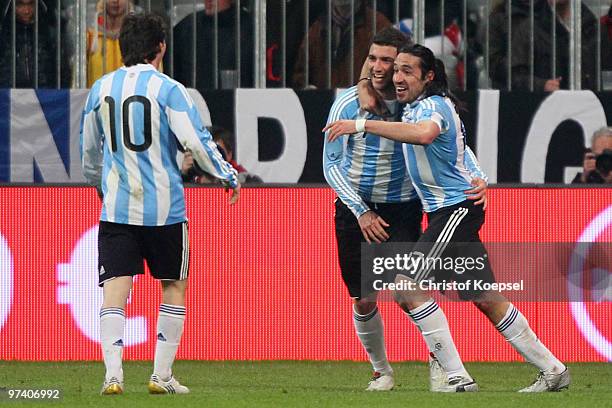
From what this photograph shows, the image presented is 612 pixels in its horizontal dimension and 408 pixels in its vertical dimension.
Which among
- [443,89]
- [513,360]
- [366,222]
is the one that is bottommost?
[513,360]

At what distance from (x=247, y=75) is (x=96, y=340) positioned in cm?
333

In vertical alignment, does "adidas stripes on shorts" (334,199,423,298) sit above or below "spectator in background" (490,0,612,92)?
below

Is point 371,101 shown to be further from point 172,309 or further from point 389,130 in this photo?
point 172,309

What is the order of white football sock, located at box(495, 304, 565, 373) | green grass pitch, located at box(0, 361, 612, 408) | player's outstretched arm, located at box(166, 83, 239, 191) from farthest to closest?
white football sock, located at box(495, 304, 565, 373)
player's outstretched arm, located at box(166, 83, 239, 191)
green grass pitch, located at box(0, 361, 612, 408)

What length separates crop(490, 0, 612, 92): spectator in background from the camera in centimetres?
1387

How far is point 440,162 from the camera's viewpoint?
8578 millimetres

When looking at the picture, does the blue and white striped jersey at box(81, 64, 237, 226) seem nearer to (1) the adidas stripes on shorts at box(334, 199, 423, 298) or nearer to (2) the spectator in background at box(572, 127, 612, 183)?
(1) the adidas stripes on shorts at box(334, 199, 423, 298)

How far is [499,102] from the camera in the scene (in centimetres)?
1380

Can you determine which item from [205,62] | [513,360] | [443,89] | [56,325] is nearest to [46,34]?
[205,62]

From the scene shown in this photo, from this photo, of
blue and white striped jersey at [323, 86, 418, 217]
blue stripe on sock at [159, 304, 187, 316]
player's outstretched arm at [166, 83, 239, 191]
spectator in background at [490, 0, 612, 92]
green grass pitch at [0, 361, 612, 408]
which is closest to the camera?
green grass pitch at [0, 361, 612, 408]

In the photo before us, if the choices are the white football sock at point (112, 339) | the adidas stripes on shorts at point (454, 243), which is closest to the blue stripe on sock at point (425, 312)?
the adidas stripes on shorts at point (454, 243)

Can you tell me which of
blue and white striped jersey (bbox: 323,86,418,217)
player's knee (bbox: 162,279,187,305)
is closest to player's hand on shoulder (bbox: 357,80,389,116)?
blue and white striped jersey (bbox: 323,86,418,217)

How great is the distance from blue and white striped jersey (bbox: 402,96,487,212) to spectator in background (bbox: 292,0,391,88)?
17.1 feet

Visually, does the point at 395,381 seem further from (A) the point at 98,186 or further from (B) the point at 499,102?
(B) the point at 499,102
